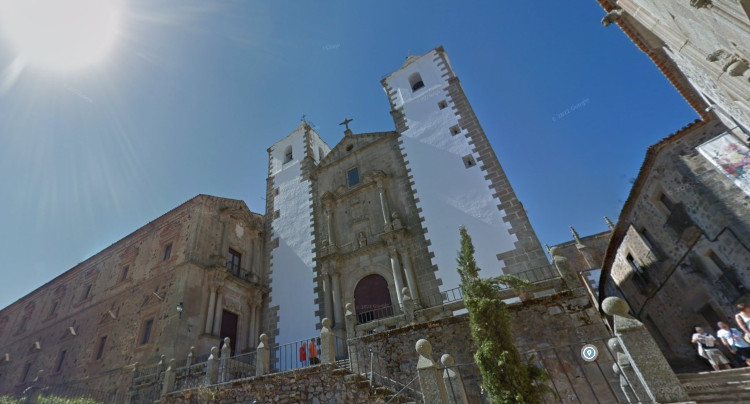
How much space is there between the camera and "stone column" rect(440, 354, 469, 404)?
5938 mm

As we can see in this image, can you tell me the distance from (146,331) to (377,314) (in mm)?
10033

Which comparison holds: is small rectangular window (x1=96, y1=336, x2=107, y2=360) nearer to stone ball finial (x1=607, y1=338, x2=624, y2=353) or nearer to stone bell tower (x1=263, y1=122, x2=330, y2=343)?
stone bell tower (x1=263, y1=122, x2=330, y2=343)

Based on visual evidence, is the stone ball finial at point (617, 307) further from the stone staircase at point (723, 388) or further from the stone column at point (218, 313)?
the stone column at point (218, 313)

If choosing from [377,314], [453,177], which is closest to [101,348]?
[377,314]

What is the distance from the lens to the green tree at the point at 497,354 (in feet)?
18.0

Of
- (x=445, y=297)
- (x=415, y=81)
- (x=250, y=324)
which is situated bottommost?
(x=445, y=297)

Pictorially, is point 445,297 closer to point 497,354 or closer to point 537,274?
point 537,274

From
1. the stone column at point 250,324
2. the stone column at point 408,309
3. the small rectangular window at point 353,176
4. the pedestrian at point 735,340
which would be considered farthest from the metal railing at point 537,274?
the stone column at point 250,324

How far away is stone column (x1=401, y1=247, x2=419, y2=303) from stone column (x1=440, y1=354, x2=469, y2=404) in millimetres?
5591

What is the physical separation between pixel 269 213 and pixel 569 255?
923 inches

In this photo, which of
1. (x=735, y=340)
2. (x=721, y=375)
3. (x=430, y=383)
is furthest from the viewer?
(x=735, y=340)

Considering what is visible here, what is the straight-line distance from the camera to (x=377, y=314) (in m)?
13.1

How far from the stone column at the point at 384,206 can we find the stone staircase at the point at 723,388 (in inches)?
392

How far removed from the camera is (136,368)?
12648mm
